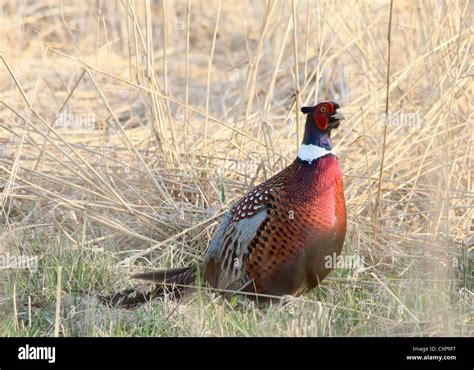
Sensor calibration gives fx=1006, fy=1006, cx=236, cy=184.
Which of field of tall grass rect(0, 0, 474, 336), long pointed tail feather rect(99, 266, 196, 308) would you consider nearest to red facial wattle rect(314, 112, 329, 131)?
field of tall grass rect(0, 0, 474, 336)

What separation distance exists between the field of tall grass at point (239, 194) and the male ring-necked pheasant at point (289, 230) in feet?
0.37

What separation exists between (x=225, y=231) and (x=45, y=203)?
150cm

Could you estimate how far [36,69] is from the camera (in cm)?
844

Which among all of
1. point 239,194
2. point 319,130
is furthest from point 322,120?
point 239,194

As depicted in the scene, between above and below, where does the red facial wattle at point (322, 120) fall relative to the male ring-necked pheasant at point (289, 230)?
above

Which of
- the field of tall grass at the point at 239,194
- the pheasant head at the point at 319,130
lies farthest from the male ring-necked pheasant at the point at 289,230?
the field of tall grass at the point at 239,194

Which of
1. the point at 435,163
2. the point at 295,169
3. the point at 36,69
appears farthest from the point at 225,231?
the point at 36,69

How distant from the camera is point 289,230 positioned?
14.6 feet

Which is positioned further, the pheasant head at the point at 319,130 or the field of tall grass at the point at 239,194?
the pheasant head at the point at 319,130

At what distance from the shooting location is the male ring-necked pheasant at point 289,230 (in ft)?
14.6

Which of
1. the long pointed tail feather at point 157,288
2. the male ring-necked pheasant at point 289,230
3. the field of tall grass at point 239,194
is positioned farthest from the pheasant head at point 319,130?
the long pointed tail feather at point 157,288

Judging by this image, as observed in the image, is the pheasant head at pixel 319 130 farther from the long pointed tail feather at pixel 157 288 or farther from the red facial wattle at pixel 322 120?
the long pointed tail feather at pixel 157 288

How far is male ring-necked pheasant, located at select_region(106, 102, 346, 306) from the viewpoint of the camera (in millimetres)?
4441

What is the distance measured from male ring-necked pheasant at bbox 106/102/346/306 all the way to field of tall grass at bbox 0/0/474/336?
0.11 m
